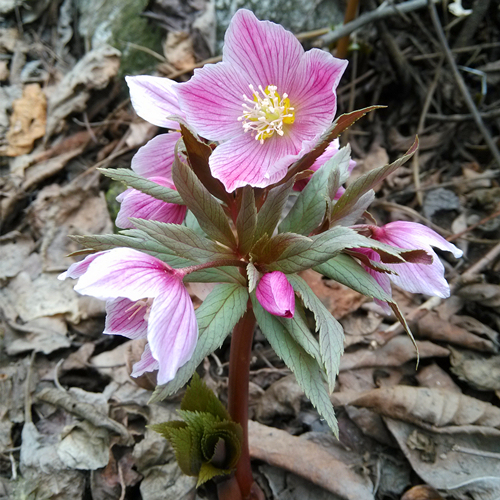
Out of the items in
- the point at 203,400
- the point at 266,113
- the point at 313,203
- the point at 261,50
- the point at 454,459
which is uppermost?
the point at 261,50

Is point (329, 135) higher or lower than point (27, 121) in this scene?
higher

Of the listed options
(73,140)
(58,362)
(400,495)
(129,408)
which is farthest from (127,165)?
(400,495)

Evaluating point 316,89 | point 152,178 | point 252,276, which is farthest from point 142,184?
point 316,89

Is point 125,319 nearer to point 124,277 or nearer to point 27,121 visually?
point 124,277

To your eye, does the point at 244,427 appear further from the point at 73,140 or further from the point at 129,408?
the point at 73,140

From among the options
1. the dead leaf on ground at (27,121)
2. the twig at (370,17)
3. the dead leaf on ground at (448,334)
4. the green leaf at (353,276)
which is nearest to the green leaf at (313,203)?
the green leaf at (353,276)

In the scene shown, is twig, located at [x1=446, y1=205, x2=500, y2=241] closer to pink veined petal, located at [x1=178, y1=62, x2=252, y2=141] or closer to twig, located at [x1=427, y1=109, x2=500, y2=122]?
twig, located at [x1=427, y1=109, x2=500, y2=122]
